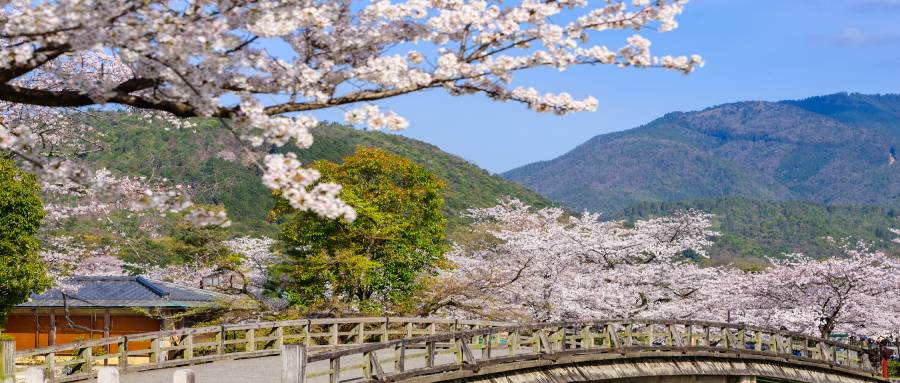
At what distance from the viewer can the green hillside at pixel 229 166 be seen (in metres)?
77.6

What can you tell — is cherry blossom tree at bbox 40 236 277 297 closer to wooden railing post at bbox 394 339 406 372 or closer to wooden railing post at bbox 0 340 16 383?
wooden railing post at bbox 394 339 406 372

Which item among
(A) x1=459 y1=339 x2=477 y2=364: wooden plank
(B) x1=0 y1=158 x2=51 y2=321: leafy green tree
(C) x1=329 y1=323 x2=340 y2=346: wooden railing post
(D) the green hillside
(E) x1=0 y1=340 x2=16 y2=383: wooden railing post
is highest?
(D) the green hillside

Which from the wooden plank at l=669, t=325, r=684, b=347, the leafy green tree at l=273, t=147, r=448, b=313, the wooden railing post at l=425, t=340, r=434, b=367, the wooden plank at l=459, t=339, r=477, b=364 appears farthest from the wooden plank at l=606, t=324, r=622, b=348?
the leafy green tree at l=273, t=147, r=448, b=313

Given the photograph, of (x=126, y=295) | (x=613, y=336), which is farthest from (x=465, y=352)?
(x=126, y=295)

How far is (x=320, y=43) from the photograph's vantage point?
8156mm

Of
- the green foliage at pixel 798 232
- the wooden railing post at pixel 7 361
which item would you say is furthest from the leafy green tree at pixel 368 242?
the green foliage at pixel 798 232

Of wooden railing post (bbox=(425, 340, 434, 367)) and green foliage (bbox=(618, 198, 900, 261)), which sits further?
green foliage (bbox=(618, 198, 900, 261))

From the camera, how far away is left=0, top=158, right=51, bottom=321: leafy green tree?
81.5 feet

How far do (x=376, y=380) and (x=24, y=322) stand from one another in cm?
2772

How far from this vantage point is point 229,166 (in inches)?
3538

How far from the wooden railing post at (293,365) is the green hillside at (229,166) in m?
54.3

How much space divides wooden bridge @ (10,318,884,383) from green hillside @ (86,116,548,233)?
4576 cm

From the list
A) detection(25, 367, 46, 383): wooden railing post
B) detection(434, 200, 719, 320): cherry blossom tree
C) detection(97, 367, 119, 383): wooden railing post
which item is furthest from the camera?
detection(434, 200, 719, 320): cherry blossom tree

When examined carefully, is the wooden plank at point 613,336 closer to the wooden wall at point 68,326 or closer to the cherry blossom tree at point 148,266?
the cherry blossom tree at point 148,266
